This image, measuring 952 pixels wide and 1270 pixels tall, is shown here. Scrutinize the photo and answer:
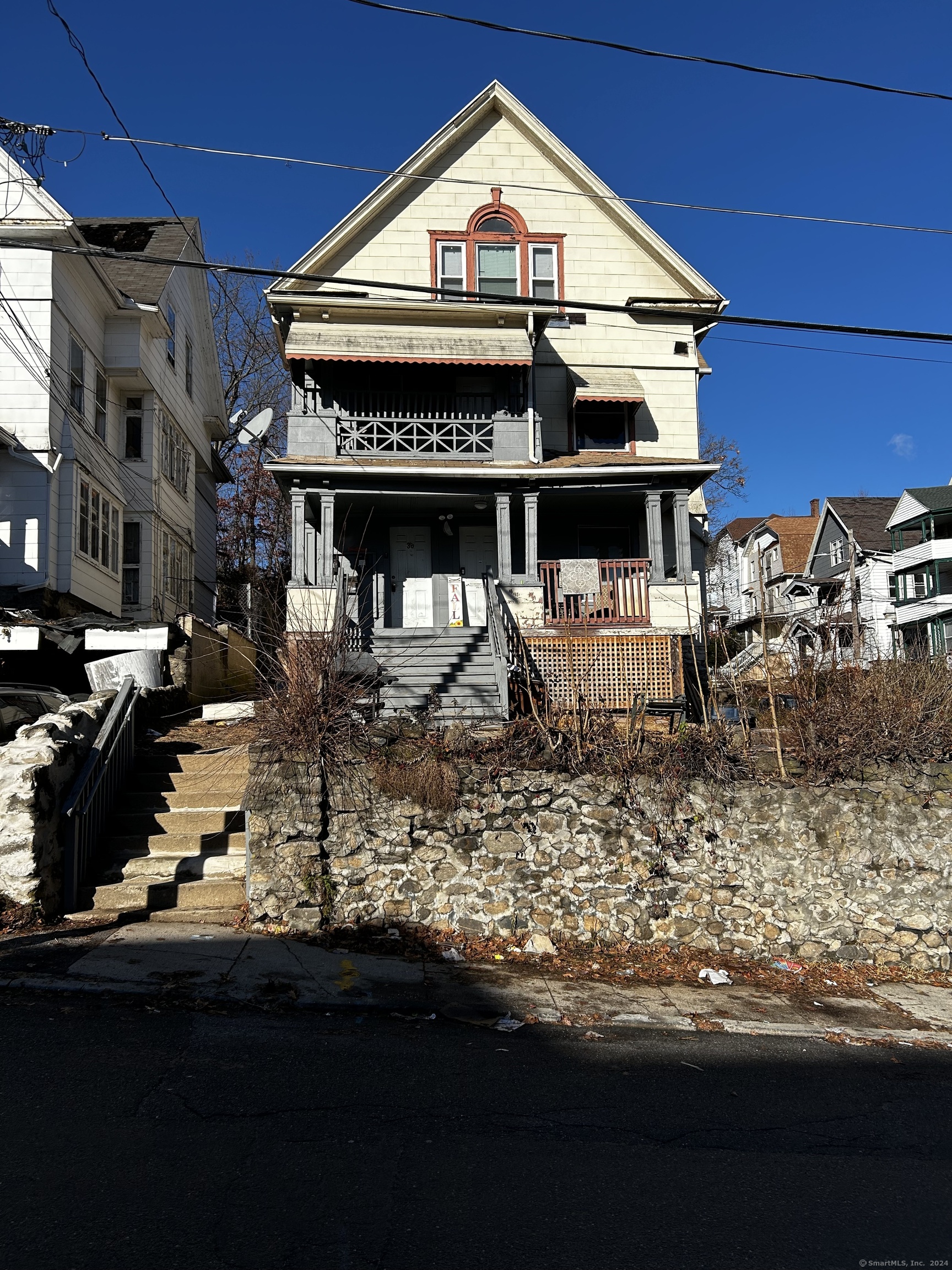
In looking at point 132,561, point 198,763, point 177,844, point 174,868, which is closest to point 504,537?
point 198,763

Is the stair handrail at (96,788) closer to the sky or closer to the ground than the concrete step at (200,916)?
closer to the sky

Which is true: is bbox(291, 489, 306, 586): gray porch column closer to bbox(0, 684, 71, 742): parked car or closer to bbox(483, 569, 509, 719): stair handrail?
bbox(483, 569, 509, 719): stair handrail

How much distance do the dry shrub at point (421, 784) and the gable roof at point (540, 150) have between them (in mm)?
13283

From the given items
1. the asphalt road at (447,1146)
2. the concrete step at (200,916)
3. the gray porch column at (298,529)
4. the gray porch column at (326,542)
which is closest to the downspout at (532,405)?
the gray porch column at (326,542)

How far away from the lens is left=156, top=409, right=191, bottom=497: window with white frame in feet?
73.0

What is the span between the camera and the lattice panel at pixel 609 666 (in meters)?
14.5

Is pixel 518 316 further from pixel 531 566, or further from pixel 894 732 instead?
pixel 894 732

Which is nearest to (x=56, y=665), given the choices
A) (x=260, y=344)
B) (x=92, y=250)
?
(x=92, y=250)

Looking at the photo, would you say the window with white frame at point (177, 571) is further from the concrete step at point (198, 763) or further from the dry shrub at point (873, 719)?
the dry shrub at point (873, 719)

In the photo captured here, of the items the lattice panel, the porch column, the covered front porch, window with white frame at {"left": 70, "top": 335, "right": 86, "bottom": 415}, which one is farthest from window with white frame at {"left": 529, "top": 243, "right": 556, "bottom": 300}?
window with white frame at {"left": 70, "top": 335, "right": 86, "bottom": 415}

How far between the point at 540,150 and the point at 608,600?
10573 mm

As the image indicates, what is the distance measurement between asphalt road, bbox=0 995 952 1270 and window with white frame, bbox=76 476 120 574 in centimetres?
1249

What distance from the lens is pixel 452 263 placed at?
19.8 meters

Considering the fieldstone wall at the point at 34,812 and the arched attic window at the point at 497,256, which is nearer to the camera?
the fieldstone wall at the point at 34,812
